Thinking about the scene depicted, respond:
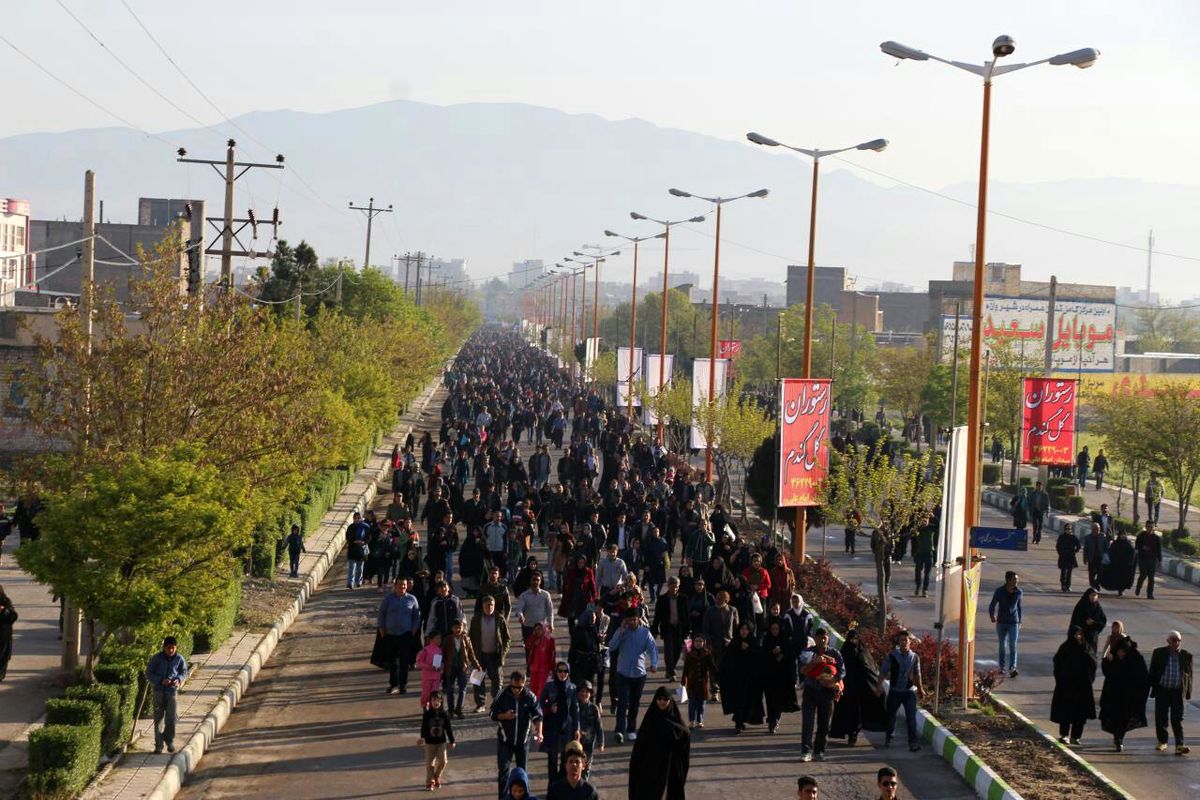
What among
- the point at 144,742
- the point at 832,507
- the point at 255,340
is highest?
the point at 255,340

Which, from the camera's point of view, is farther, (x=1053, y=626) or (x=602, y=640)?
(x=1053, y=626)

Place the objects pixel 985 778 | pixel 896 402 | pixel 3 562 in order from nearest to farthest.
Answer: pixel 985 778
pixel 3 562
pixel 896 402

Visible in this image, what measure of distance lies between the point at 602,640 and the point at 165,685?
14.1 feet

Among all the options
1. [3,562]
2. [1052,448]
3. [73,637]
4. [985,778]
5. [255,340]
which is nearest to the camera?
[985,778]

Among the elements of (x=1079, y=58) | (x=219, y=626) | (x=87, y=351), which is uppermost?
(x=1079, y=58)

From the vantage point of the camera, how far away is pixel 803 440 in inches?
934

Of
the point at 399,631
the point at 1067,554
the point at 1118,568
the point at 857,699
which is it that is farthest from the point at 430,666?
the point at 1118,568

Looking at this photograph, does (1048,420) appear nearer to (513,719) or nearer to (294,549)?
(294,549)

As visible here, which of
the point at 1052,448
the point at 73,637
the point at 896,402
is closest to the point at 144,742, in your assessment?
the point at 73,637

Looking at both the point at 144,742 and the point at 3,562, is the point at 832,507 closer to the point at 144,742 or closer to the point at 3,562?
the point at 144,742

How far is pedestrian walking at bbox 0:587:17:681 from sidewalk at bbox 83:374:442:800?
1850mm

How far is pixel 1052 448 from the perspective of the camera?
3228cm

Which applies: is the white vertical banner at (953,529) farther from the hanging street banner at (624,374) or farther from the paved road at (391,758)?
the hanging street banner at (624,374)

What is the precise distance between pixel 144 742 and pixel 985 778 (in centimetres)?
745
